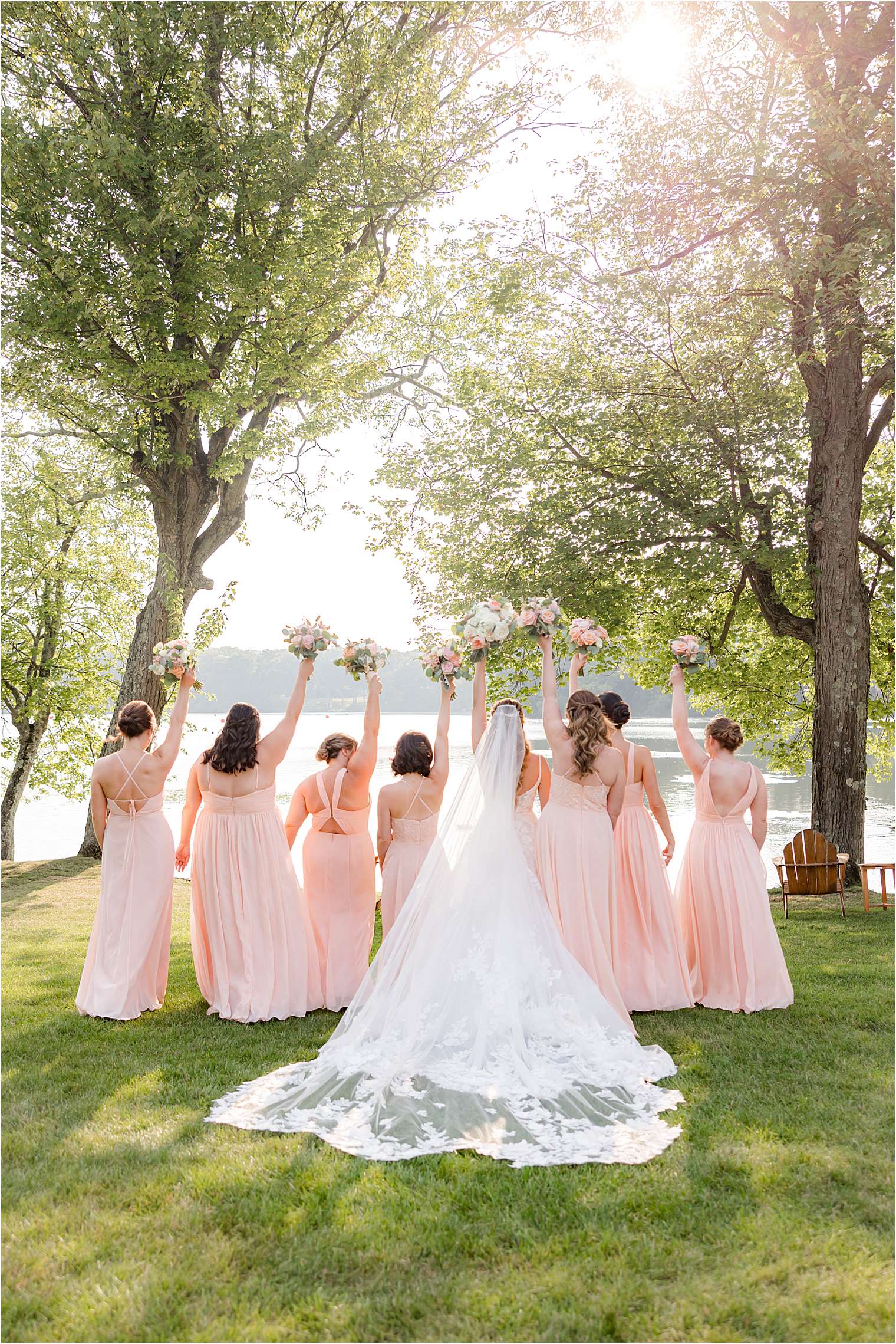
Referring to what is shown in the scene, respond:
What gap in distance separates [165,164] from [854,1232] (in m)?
14.0

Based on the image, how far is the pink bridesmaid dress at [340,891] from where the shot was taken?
682 cm

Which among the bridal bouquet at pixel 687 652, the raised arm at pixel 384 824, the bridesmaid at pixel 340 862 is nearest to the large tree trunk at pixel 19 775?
the bridesmaid at pixel 340 862

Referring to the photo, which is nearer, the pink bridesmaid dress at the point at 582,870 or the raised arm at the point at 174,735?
the pink bridesmaid dress at the point at 582,870

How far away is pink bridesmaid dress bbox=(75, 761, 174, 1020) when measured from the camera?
6.44 metres

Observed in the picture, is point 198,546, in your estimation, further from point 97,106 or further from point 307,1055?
point 307,1055

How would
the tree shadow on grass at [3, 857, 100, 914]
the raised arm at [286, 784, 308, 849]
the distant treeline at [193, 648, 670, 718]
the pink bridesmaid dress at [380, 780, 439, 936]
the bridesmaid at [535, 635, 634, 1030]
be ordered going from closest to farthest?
1. the bridesmaid at [535, 635, 634, 1030]
2. the pink bridesmaid dress at [380, 780, 439, 936]
3. the raised arm at [286, 784, 308, 849]
4. the tree shadow on grass at [3, 857, 100, 914]
5. the distant treeline at [193, 648, 670, 718]

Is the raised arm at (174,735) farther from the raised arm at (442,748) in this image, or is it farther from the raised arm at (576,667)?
the raised arm at (576,667)

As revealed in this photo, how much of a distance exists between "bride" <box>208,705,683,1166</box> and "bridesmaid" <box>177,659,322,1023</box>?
1.18m

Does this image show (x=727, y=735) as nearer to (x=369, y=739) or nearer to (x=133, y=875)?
(x=369, y=739)

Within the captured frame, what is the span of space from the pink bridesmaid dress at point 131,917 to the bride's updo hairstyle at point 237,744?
0.69 metres

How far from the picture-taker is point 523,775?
6.44m

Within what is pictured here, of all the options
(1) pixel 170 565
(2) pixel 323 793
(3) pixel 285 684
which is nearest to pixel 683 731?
(2) pixel 323 793

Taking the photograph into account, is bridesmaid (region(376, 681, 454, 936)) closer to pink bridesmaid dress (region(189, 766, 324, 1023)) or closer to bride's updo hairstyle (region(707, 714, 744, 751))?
pink bridesmaid dress (region(189, 766, 324, 1023))

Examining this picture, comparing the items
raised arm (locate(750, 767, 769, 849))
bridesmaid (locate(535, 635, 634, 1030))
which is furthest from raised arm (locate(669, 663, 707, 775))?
bridesmaid (locate(535, 635, 634, 1030))
